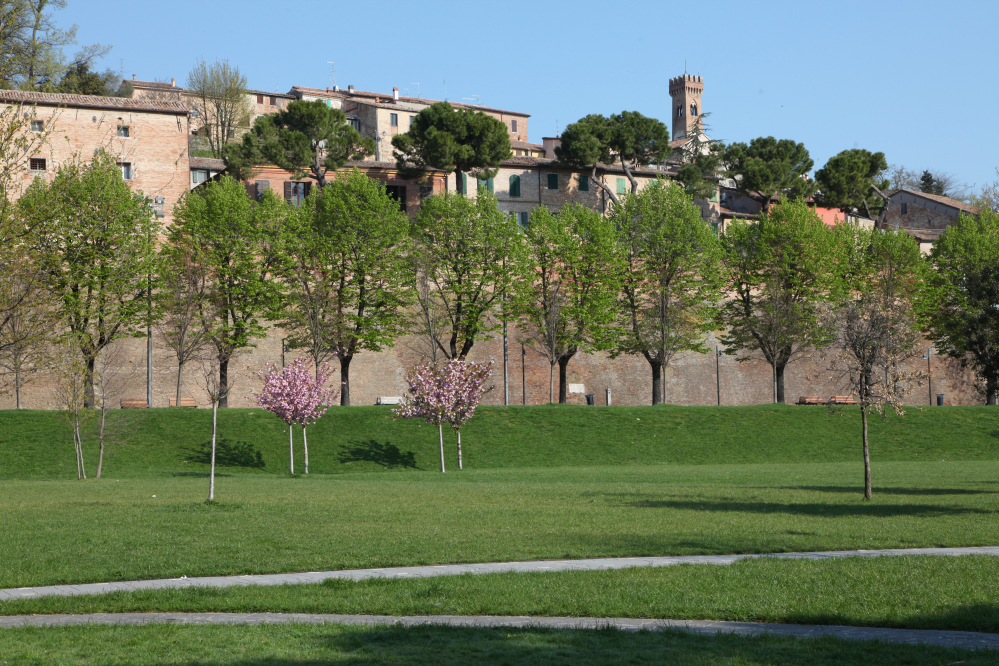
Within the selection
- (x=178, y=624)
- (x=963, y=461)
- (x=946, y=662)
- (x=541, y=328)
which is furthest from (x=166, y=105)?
(x=946, y=662)

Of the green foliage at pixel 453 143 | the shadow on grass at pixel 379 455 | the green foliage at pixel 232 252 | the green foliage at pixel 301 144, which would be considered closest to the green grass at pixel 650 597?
the shadow on grass at pixel 379 455

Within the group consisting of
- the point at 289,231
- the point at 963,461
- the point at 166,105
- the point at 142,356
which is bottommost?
the point at 963,461

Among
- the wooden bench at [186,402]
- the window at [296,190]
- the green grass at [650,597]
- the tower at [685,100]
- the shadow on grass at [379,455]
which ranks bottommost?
the shadow on grass at [379,455]

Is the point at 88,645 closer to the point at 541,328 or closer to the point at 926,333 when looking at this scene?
the point at 541,328

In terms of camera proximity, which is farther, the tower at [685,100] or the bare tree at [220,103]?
the tower at [685,100]

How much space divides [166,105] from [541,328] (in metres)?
31.6

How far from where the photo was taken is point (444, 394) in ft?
131

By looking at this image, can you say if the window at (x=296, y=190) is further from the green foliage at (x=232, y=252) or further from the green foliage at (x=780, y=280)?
the green foliage at (x=780, y=280)

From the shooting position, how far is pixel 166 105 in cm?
6562

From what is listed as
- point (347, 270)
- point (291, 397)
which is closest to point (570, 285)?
point (347, 270)

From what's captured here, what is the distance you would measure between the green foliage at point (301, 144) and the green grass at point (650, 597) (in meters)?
57.5

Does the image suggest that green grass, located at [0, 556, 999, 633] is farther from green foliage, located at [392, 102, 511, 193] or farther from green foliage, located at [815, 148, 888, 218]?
green foliage, located at [815, 148, 888, 218]

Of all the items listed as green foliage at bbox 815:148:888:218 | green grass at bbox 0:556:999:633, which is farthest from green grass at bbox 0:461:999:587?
green foliage at bbox 815:148:888:218

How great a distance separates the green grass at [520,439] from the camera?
134 feet
